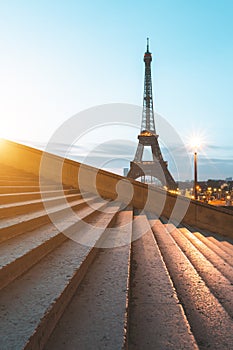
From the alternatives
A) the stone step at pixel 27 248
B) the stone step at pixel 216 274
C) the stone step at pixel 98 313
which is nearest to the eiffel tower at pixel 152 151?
the stone step at pixel 216 274

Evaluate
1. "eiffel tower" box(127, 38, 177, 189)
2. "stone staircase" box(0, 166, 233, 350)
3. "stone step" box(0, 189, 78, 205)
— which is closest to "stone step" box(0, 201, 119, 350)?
"stone staircase" box(0, 166, 233, 350)

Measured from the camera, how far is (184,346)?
1.49 metres

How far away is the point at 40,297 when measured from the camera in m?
1.65

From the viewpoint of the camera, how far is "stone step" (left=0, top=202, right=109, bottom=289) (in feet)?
6.10

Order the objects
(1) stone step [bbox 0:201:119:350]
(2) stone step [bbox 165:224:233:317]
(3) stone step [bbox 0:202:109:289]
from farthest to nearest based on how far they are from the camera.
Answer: (2) stone step [bbox 165:224:233:317]
(3) stone step [bbox 0:202:109:289]
(1) stone step [bbox 0:201:119:350]

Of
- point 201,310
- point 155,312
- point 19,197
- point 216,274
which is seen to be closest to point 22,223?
point 19,197

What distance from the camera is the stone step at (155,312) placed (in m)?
1.54

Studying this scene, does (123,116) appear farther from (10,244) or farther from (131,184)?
(10,244)

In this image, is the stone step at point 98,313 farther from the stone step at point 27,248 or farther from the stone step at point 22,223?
the stone step at point 22,223

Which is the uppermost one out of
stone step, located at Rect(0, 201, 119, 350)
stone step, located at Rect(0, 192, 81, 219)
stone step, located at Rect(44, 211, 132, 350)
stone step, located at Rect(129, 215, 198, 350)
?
stone step, located at Rect(0, 192, 81, 219)

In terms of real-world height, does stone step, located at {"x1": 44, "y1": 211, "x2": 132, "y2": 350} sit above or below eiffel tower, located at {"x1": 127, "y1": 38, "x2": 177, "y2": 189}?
below

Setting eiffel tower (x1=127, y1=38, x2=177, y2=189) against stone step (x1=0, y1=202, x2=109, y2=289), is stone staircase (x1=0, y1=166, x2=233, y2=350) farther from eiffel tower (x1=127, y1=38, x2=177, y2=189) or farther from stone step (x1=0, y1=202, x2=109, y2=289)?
eiffel tower (x1=127, y1=38, x2=177, y2=189)

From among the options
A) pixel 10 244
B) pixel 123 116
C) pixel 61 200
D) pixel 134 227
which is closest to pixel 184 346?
pixel 10 244

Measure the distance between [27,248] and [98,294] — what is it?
0.75m
